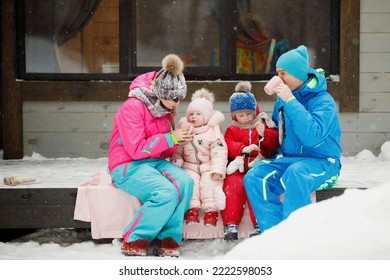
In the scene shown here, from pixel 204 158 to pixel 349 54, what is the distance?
9.06 ft

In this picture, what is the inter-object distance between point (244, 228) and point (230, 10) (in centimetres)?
299

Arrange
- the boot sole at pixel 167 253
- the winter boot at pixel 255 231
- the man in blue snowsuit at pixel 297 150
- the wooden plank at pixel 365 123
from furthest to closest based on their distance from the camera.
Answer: the wooden plank at pixel 365 123, the winter boot at pixel 255 231, the boot sole at pixel 167 253, the man in blue snowsuit at pixel 297 150

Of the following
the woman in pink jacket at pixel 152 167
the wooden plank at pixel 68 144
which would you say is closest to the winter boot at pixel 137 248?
the woman in pink jacket at pixel 152 167

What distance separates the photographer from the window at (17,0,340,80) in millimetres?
7055

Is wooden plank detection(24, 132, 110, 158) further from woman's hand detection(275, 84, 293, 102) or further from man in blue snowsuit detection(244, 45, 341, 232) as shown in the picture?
woman's hand detection(275, 84, 293, 102)

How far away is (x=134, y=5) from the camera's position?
701 cm

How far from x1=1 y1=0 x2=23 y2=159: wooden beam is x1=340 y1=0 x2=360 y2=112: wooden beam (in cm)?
319

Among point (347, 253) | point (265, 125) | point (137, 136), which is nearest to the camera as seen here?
point (347, 253)

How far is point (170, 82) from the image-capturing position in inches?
178

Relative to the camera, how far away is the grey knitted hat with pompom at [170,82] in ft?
14.8

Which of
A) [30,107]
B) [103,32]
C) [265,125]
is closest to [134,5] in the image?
[103,32]

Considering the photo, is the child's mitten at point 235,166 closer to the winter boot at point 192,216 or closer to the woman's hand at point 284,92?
the winter boot at point 192,216

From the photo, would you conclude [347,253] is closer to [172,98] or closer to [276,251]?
[276,251]

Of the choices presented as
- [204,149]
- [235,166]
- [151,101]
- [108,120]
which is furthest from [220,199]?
[108,120]
